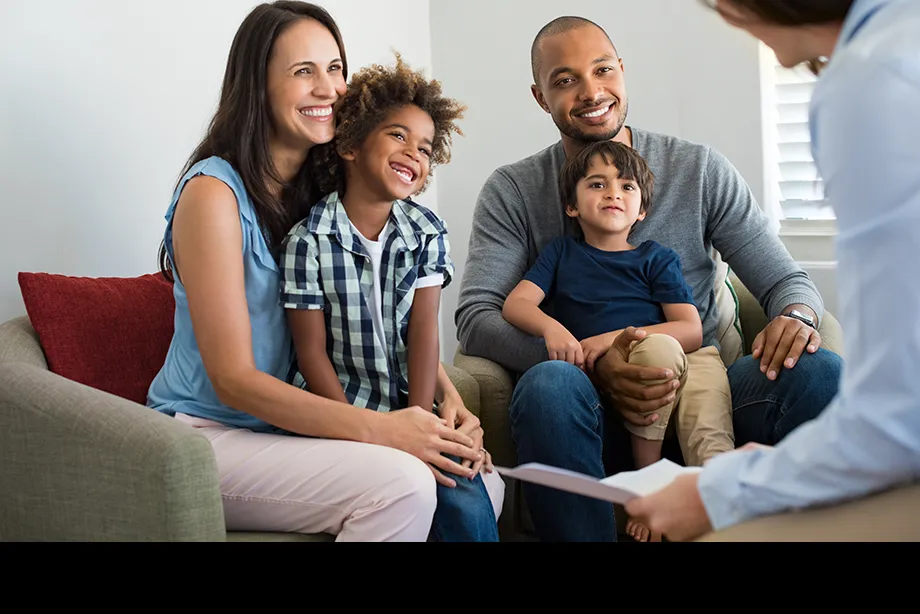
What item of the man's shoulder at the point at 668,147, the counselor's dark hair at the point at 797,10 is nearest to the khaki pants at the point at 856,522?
the counselor's dark hair at the point at 797,10

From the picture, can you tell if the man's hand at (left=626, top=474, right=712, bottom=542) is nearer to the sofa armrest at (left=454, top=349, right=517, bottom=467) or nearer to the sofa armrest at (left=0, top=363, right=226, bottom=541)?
the sofa armrest at (left=0, top=363, right=226, bottom=541)

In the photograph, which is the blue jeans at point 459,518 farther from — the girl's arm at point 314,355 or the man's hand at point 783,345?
the man's hand at point 783,345

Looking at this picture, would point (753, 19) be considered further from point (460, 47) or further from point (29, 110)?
point (460, 47)

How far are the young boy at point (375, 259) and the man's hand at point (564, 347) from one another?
313 millimetres

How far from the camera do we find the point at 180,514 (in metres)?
1.40

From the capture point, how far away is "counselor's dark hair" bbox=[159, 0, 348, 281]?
1722mm

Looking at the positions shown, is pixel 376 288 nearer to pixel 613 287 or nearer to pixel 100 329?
pixel 100 329

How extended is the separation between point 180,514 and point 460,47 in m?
2.63

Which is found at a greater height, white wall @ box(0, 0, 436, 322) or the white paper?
white wall @ box(0, 0, 436, 322)

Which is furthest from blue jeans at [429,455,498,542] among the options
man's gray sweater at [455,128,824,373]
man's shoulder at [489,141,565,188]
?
man's shoulder at [489,141,565,188]

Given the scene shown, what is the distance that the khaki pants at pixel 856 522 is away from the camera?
2.91 feet

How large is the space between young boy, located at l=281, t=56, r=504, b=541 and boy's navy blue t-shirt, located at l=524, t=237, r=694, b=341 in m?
0.45

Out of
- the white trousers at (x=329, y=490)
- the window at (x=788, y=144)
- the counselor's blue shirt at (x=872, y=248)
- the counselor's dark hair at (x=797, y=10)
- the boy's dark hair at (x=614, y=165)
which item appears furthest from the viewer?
the window at (x=788, y=144)

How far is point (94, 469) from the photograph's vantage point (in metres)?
1.50
